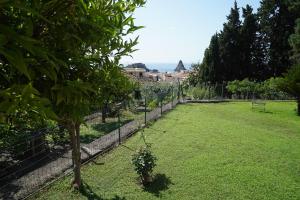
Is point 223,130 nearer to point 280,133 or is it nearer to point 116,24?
point 280,133

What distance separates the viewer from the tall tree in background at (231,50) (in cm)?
3431

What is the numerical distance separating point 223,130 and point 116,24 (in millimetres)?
12285

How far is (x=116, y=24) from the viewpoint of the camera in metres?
2.88

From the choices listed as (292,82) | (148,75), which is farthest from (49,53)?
(148,75)

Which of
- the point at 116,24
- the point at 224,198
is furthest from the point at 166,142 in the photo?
the point at 116,24

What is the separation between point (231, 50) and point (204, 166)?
2683 centimetres

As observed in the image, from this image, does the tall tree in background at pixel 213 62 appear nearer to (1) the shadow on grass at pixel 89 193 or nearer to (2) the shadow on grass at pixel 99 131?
(2) the shadow on grass at pixel 99 131

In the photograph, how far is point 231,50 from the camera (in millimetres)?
34469

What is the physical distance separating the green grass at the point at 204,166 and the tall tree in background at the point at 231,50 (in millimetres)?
19003

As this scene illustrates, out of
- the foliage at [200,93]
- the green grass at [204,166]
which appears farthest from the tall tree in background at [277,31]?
the green grass at [204,166]

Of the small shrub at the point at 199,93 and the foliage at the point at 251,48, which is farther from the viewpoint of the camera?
the foliage at the point at 251,48

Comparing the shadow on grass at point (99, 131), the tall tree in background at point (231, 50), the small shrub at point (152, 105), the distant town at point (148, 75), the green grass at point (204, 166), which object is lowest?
the green grass at point (204, 166)

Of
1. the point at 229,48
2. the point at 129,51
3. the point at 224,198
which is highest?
the point at 229,48

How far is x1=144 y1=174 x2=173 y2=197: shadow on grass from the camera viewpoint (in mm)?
7576
